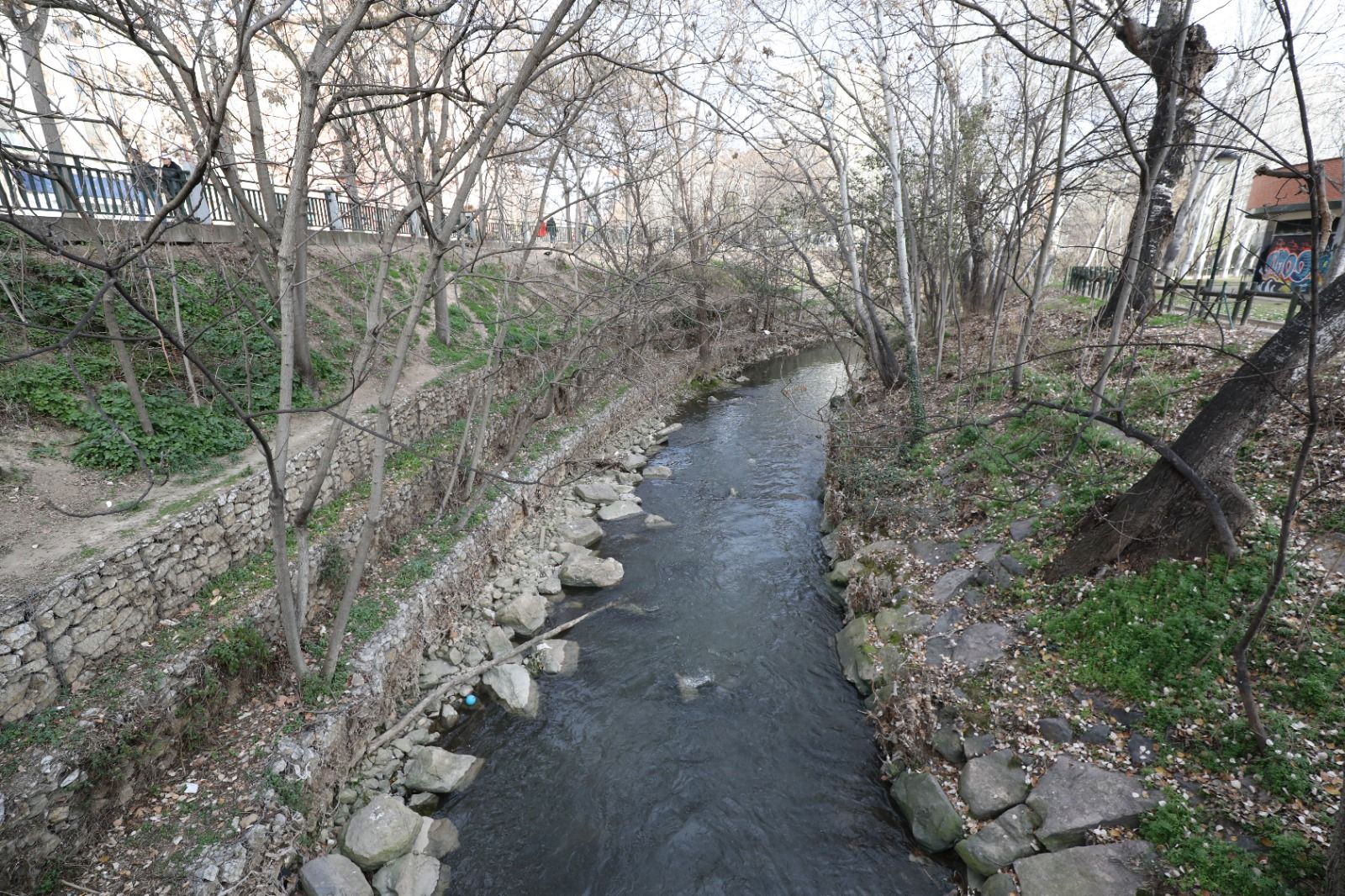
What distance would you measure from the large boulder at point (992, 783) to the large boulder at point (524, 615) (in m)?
5.21

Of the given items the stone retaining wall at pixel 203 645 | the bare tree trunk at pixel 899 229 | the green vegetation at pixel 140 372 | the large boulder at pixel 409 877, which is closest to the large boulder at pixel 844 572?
the bare tree trunk at pixel 899 229

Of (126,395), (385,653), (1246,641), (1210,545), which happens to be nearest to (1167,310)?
(1210,545)

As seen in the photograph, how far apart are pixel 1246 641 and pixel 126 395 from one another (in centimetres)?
1213

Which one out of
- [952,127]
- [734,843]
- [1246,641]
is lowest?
[734,843]

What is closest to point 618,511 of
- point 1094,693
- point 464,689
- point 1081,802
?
point 464,689

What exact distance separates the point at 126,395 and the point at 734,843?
30.7ft

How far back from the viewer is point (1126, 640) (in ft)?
18.1

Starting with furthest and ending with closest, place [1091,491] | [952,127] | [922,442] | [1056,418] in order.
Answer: [952,127]
[922,442]
[1056,418]
[1091,491]

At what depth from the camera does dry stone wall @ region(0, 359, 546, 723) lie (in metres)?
4.92

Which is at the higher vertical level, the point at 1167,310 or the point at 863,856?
the point at 1167,310

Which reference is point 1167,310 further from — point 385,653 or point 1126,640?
point 385,653

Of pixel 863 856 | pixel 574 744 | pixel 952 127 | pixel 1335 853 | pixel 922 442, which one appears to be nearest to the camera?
pixel 1335 853

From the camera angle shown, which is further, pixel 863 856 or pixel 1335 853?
pixel 863 856

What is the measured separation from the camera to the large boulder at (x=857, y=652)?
7.04 m
